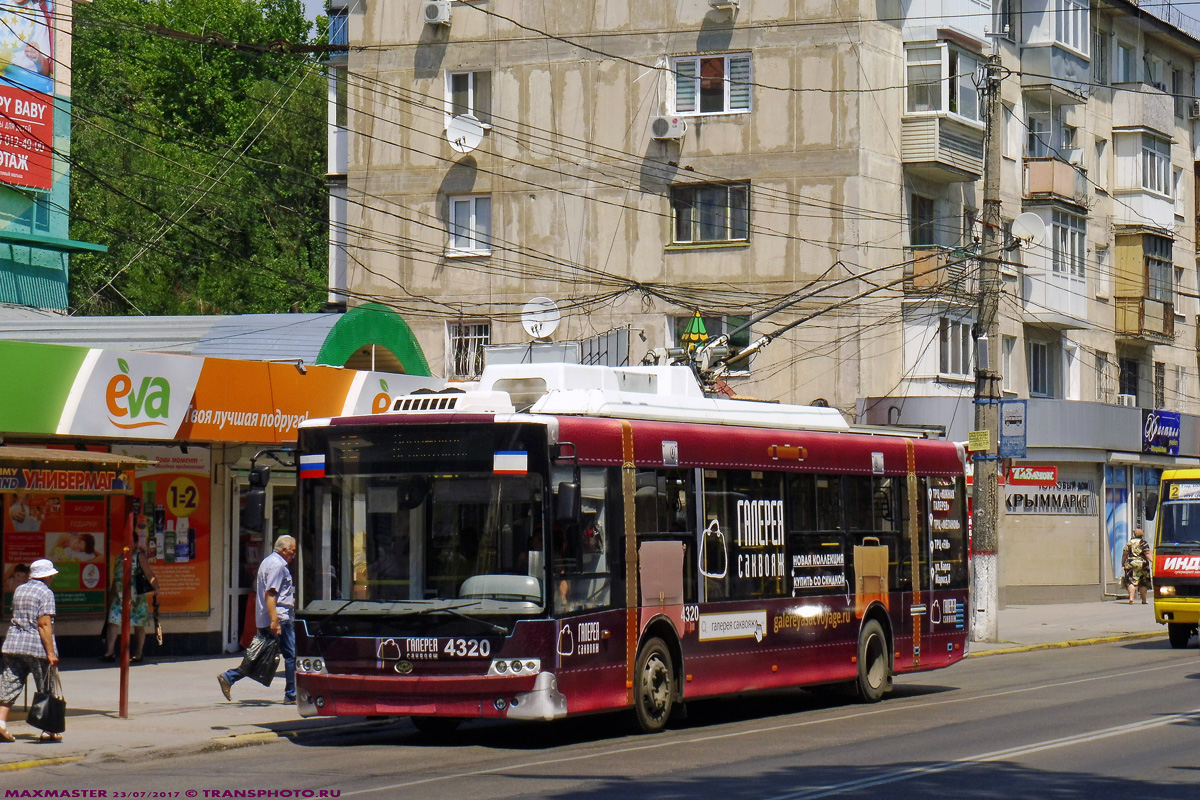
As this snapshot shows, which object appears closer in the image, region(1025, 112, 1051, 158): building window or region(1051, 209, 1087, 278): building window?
region(1051, 209, 1087, 278): building window

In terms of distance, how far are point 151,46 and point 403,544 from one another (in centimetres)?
4996

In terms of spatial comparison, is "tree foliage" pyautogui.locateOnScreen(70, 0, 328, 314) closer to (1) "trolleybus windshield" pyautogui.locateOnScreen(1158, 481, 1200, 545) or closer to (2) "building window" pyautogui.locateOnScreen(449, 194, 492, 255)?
(2) "building window" pyautogui.locateOnScreen(449, 194, 492, 255)

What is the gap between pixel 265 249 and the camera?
56188 millimetres

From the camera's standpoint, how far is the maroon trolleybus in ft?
44.5

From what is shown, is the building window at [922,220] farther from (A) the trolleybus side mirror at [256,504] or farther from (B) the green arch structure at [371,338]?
(A) the trolleybus side mirror at [256,504]

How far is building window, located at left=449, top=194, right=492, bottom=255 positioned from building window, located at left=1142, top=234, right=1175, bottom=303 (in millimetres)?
19691

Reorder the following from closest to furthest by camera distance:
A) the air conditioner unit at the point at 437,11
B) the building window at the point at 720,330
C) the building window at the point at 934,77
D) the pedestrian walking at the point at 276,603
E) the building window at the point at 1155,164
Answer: the pedestrian walking at the point at 276,603
the building window at the point at 720,330
the building window at the point at 934,77
the air conditioner unit at the point at 437,11
the building window at the point at 1155,164

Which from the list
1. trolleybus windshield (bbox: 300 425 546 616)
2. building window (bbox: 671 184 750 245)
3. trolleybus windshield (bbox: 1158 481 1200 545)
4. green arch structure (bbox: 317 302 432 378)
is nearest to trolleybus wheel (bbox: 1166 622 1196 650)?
trolleybus windshield (bbox: 1158 481 1200 545)

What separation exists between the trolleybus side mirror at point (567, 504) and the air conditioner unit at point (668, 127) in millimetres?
24948

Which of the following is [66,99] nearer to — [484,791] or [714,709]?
[714,709]

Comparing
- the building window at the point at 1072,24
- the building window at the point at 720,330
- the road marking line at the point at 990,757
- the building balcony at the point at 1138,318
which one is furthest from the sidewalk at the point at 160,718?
the building balcony at the point at 1138,318

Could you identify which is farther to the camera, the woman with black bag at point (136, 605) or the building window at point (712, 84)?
the building window at point (712, 84)

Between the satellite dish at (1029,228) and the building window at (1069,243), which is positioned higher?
the building window at (1069,243)

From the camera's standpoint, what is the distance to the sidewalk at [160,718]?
44.3ft
